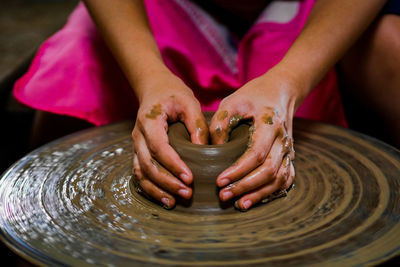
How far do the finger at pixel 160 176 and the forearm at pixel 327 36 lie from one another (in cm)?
35

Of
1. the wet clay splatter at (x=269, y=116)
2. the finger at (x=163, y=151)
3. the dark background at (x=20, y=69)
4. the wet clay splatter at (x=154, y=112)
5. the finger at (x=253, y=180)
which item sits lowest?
the dark background at (x=20, y=69)

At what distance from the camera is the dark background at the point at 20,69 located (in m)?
1.40

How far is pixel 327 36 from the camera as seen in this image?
1.02 meters

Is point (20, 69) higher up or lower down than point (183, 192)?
lower down

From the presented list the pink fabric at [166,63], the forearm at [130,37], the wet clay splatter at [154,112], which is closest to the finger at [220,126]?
the wet clay splatter at [154,112]

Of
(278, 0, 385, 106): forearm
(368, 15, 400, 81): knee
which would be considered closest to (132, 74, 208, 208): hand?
(278, 0, 385, 106): forearm

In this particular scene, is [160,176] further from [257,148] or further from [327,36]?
[327,36]

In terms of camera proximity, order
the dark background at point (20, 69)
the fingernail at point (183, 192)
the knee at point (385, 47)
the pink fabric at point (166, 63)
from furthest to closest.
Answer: the dark background at point (20, 69), the pink fabric at point (166, 63), the knee at point (385, 47), the fingernail at point (183, 192)

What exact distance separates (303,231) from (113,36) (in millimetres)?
657

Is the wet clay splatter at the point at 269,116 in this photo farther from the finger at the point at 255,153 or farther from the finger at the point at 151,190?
the finger at the point at 151,190

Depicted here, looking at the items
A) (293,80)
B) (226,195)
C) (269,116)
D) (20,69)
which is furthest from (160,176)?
(20,69)

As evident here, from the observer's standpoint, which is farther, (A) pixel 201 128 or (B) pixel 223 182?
(A) pixel 201 128

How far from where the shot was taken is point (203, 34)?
55.7 inches

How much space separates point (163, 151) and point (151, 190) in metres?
0.07
